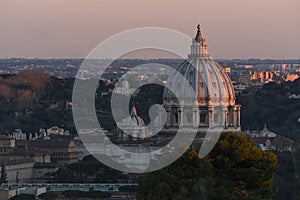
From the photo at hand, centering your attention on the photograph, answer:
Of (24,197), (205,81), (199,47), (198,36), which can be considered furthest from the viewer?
(205,81)

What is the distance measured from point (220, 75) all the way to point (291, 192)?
97.2 ft

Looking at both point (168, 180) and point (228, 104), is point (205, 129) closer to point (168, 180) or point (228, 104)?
point (228, 104)

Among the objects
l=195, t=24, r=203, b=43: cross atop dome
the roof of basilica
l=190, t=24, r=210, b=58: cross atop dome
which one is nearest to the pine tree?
the roof of basilica

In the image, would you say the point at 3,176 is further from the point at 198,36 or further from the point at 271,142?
the point at 271,142

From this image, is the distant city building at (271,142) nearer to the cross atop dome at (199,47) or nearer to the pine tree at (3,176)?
the cross atop dome at (199,47)

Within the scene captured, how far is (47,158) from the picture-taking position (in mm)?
79625

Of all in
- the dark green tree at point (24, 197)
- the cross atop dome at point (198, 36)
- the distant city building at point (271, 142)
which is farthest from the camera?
the distant city building at point (271, 142)

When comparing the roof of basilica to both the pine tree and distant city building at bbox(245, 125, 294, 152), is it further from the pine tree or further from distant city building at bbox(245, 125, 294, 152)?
the pine tree

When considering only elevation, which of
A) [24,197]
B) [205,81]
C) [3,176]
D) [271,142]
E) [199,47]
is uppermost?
[199,47]

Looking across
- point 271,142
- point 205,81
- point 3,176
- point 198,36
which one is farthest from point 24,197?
point 271,142

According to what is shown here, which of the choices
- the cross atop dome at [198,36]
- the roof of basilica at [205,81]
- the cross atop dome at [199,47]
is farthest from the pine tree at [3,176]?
the cross atop dome at [198,36]

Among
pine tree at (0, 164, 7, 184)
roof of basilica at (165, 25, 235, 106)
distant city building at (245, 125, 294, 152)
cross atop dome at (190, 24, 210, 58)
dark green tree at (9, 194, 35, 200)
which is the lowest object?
pine tree at (0, 164, 7, 184)

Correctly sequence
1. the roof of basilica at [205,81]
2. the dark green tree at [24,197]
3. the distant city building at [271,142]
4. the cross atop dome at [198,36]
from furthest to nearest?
the distant city building at [271,142]
the roof of basilica at [205,81]
the cross atop dome at [198,36]
the dark green tree at [24,197]

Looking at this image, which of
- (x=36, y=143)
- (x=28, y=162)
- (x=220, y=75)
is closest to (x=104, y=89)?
(x=36, y=143)
